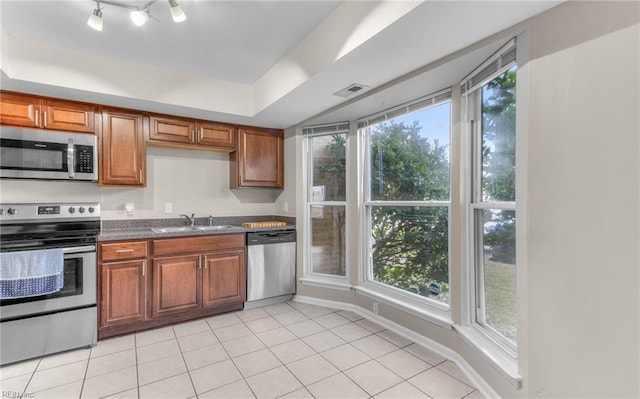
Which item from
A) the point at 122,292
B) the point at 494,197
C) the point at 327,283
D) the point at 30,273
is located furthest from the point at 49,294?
the point at 494,197

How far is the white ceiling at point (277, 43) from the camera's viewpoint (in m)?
1.69

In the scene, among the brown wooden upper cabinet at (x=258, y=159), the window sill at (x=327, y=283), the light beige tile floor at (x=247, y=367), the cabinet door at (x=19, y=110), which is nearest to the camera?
the light beige tile floor at (x=247, y=367)

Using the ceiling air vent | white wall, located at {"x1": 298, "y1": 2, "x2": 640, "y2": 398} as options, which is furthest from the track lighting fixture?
white wall, located at {"x1": 298, "y1": 2, "x2": 640, "y2": 398}

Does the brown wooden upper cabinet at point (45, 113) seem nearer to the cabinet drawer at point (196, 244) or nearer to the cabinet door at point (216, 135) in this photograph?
the cabinet door at point (216, 135)

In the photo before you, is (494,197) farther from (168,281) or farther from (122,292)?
(122,292)

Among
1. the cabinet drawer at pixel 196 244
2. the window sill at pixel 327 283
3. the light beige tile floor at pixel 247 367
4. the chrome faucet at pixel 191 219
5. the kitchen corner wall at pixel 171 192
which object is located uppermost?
the kitchen corner wall at pixel 171 192

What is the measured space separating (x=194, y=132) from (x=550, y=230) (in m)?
3.33

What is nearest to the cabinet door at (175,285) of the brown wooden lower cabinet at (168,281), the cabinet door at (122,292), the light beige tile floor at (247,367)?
the brown wooden lower cabinet at (168,281)

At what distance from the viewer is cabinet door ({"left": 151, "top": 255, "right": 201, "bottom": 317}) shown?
9.68ft

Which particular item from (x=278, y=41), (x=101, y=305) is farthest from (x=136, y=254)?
(x=278, y=41)

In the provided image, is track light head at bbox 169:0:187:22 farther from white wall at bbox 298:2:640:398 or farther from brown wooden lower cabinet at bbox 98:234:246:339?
brown wooden lower cabinet at bbox 98:234:246:339

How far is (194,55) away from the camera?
2.68 m

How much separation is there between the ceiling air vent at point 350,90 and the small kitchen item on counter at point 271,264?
1761mm

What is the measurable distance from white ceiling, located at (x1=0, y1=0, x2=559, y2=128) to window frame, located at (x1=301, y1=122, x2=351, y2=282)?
45 cm
